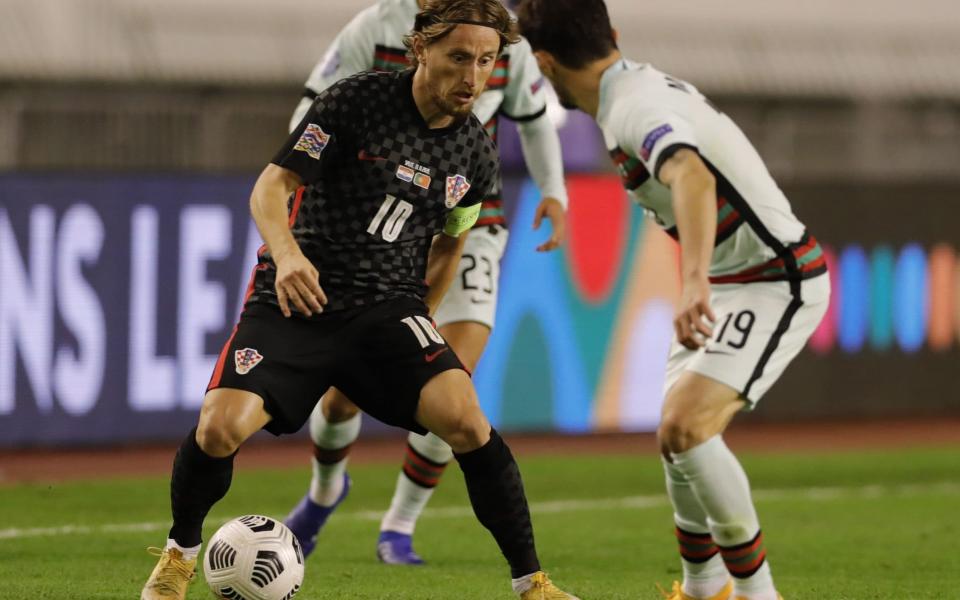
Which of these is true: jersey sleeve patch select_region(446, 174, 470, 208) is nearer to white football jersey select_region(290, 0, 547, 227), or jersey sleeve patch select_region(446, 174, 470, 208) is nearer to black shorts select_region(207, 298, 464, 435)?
black shorts select_region(207, 298, 464, 435)

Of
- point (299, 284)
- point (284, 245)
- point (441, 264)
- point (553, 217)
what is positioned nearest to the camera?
point (299, 284)

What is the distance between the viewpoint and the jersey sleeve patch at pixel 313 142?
485cm

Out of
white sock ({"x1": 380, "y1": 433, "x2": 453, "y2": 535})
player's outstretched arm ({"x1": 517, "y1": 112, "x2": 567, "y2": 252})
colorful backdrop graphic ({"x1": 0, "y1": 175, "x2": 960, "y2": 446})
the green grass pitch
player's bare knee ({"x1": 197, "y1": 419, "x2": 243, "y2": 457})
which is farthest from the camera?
colorful backdrop graphic ({"x1": 0, "y1": 175, "x2": 960, "y2": 446})

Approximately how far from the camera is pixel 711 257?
479cm

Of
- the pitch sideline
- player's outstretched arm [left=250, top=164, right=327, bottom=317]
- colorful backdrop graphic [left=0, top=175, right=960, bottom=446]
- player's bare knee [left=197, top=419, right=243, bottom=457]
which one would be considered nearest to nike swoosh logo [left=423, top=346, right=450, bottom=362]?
player's outstretched arm [left=250, top=164, right=327, bottom=317]

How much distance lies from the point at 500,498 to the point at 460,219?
974mm

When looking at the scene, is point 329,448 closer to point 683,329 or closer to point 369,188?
point 369,188

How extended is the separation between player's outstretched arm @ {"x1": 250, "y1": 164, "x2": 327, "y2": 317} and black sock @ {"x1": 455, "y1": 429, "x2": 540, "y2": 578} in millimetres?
709

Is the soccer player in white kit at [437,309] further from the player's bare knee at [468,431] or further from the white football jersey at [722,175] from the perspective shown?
the player's bare knee at [468,431]

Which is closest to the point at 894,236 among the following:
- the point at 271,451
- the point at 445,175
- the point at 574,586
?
the point at 271,451

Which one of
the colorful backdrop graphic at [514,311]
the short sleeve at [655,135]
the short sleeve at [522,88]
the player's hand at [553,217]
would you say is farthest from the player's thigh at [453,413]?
the colorful backdrop graphic at [514,311]

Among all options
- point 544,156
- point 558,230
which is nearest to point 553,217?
point 558,230

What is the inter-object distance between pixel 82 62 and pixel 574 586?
369 inches

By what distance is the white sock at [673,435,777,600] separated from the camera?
488 cm
